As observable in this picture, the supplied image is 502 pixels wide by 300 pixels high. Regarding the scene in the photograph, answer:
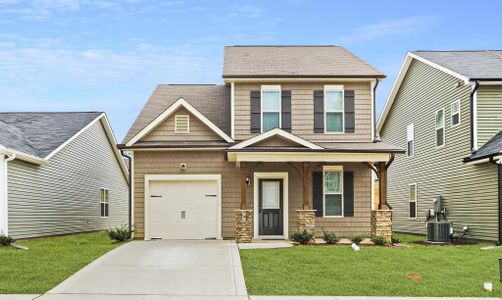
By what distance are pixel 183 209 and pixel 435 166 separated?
34.4ft

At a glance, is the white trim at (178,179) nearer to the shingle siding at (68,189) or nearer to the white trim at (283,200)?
the white trim at (283,200)

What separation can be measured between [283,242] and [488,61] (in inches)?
439

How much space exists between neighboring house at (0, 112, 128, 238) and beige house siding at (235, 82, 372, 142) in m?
7.62

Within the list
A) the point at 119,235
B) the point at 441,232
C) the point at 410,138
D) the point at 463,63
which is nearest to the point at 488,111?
the point at 463,63

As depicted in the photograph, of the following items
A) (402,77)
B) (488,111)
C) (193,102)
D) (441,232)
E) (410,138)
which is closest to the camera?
(441,232)

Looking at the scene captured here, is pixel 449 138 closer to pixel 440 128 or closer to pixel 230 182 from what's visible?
pixel 440 128

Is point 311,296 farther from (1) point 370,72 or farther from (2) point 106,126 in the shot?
(2) point 106,126

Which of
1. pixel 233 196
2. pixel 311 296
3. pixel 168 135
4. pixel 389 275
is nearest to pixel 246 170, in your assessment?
pixel 233 196

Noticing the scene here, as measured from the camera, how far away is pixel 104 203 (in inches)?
1272

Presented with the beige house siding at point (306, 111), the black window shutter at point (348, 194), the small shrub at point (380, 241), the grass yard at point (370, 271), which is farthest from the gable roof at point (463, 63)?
the grass yard at point (370, 271)

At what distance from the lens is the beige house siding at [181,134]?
73.2 feet

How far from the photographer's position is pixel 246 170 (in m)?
20.5

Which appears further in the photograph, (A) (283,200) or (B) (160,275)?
(A) (283,200)

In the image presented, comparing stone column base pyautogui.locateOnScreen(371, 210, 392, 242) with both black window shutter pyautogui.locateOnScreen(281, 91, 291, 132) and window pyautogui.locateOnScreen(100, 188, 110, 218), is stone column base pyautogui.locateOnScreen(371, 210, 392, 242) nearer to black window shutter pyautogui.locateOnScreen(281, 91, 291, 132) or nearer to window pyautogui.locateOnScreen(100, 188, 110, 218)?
black window shutter pyautogui.locateOnScreen(281, 91, 291, 132)
